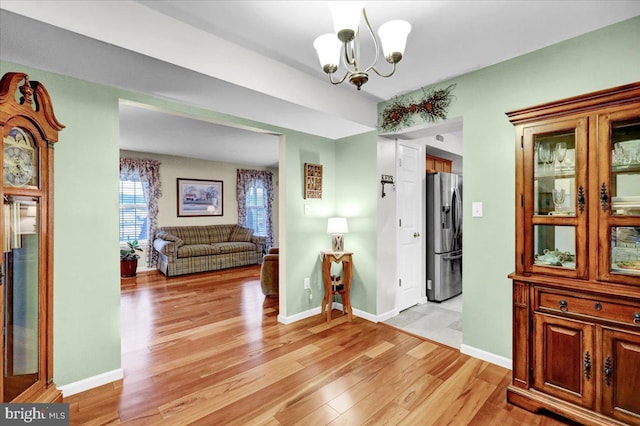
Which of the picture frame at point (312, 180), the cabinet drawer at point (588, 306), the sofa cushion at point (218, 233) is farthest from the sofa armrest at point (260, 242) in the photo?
the cabinet drawer at point (588, 306)

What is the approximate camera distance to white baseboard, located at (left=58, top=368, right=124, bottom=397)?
2.03m

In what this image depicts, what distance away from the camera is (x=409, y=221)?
12.9 ft

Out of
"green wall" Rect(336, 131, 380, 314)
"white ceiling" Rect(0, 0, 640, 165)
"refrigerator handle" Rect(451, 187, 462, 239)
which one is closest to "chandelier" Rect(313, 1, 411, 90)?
"white ceiling" Rect(0, 0, 640, 165)

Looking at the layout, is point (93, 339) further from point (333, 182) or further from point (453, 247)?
point (453, 247)

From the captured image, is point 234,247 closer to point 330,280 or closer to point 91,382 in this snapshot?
point 330,280

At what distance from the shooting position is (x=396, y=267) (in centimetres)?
367

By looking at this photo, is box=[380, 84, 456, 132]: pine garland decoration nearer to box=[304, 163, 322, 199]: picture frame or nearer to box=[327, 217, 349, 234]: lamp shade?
box=[304, 163, 322, 199]: picture frame

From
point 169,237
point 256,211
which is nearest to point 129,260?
point 169,237

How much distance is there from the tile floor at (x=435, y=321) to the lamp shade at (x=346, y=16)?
274cm

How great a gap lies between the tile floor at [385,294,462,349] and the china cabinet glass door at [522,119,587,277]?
1311 mm

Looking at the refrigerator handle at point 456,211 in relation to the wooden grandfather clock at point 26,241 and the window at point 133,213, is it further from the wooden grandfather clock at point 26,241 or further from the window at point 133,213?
the window at point 133,213

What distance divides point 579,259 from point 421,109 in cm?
182

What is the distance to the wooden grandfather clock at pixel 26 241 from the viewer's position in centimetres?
147

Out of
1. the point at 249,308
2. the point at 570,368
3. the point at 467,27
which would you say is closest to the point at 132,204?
the point at 249,308
